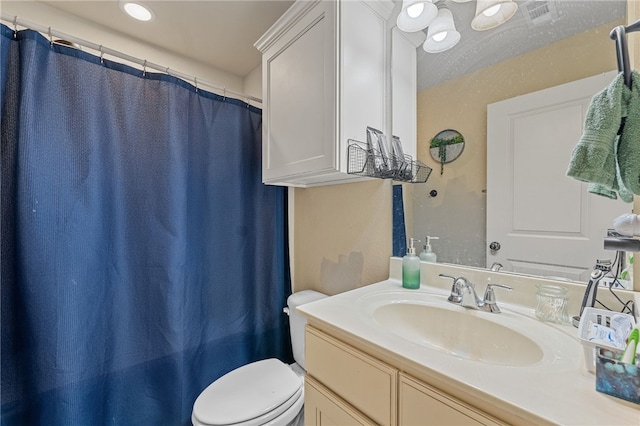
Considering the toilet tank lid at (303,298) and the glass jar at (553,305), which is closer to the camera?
the glass jar at (553,305)

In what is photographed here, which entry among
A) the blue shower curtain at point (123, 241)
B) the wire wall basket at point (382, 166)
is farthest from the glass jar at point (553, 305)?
the blue shower curtain at point (123, 241)

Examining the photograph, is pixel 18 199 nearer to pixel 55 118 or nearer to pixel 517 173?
pixel 55 118

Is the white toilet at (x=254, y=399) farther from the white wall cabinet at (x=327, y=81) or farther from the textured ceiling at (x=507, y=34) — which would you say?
the textured ceiling at (x=507, y=34)

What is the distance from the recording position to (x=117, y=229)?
1189 mm

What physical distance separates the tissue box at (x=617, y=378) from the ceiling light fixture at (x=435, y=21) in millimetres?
1059

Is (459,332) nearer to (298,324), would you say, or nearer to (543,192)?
(543,192)

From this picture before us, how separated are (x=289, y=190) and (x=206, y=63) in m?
1.07

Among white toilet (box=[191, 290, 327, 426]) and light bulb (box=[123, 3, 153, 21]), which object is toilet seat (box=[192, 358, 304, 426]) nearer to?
white toilet (box=[191, 290, 327, 426])

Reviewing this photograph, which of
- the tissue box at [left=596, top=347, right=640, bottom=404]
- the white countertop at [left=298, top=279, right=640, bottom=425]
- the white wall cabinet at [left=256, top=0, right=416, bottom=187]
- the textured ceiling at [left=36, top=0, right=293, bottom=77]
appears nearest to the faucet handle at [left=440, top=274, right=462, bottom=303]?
the white countertop at [left=298, top=279, right=640, bottom=425]

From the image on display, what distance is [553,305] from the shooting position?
0.73 meters

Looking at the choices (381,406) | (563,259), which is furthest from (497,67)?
(381,406)

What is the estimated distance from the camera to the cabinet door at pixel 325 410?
0.67 metres

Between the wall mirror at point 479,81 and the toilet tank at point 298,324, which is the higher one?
the wall mirror at point 479,81

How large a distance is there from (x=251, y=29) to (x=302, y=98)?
739 millimetres
